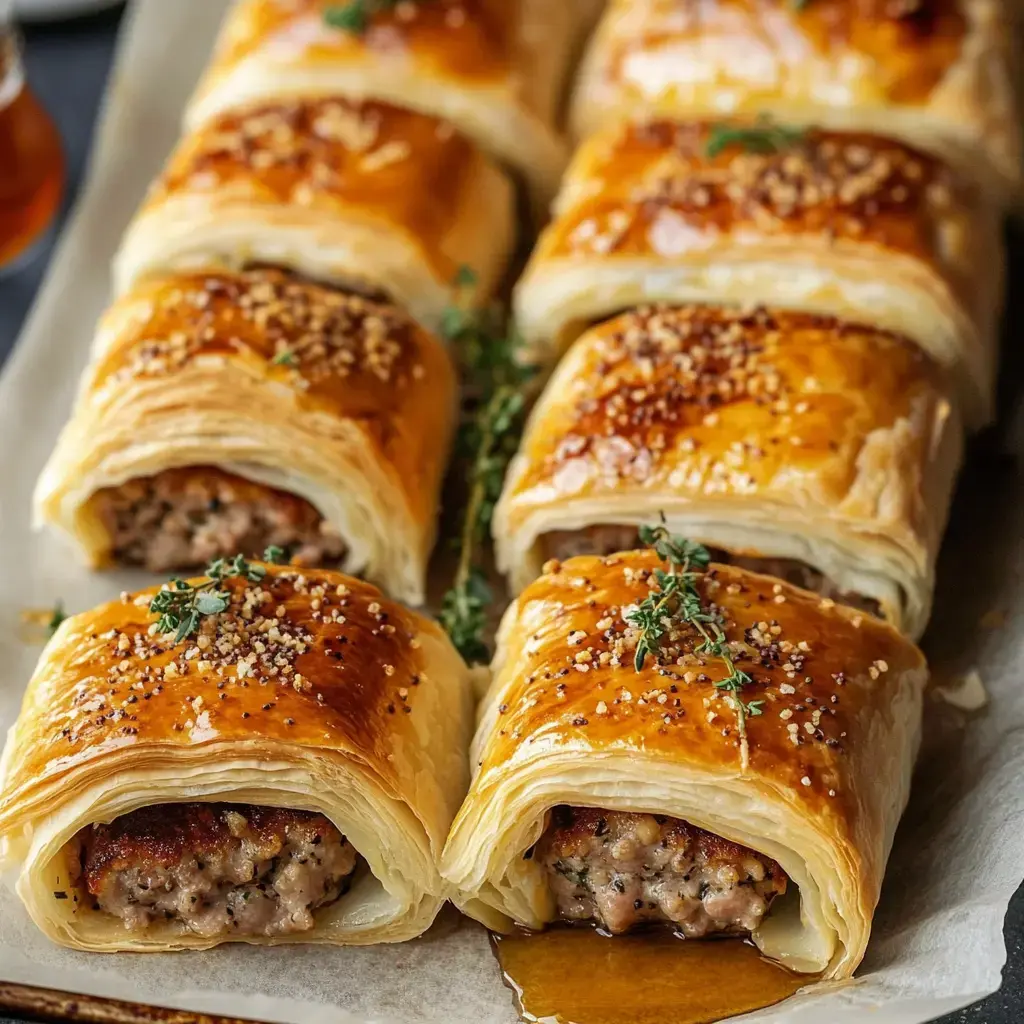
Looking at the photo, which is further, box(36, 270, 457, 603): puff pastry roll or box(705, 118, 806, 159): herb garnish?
box(705, 118, 806, 159): herb garnish

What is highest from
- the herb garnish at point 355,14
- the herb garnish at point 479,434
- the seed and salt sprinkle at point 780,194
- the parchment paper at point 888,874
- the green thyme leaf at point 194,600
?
the herb garnish at point 355,14

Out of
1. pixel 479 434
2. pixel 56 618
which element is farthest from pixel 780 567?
pixel 56 618

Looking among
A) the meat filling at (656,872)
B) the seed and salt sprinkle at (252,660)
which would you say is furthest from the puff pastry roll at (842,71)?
the meat filling at (656,872)

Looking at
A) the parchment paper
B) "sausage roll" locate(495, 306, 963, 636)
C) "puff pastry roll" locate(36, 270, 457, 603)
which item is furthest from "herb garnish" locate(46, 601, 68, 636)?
"sausage roll" locate(495, 306, 963, 636)

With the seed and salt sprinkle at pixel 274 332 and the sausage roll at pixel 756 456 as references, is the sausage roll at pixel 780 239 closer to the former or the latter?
the sausage roll at pixel 756 456

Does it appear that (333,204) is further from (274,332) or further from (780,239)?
(780,239)

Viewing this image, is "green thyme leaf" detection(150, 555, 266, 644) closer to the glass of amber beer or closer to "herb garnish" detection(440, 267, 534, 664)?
"herb garnish" detection(440, 267, 534, 664)

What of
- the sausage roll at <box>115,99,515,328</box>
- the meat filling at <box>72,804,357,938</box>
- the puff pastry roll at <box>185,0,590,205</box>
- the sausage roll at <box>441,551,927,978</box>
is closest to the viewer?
the sausage roll at <box>441,551,927,978</box>

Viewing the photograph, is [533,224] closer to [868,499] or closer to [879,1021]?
[868,499]
